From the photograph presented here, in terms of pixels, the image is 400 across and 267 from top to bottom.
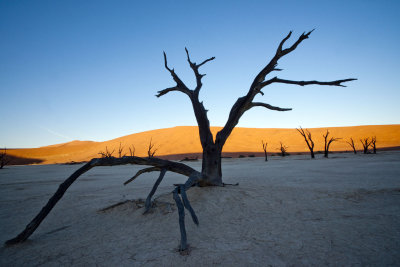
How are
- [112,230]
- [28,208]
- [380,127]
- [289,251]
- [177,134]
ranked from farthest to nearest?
[177,134] → [380,127] → [28,208] → [112,230] → [289,251]

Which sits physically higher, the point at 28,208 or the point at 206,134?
the point at 206,134

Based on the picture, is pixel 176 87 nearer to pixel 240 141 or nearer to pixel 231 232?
pixel 231 232

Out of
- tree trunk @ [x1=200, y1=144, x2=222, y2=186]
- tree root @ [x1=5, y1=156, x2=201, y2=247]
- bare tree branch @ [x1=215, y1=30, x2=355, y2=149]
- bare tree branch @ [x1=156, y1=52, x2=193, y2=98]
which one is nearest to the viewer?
tree root @ [x1=5, y1=156, x2=201, y2=247]

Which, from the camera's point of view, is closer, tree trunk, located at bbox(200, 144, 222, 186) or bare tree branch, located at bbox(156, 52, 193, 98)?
tree trunk, located at bbox(200, 144, 222, 186)

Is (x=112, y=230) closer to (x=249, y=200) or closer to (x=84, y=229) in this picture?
(x=84, y=229)

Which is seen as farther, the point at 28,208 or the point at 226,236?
the point at 28,208

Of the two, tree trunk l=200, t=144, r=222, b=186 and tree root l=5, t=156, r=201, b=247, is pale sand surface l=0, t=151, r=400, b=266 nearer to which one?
tree root l=5, t=156, r=201, b=247

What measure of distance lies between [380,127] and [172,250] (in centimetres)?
6038

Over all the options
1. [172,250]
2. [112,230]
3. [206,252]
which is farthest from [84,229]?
[206,252]

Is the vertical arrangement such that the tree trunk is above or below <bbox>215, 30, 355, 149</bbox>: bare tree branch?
below

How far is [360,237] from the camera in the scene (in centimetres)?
191

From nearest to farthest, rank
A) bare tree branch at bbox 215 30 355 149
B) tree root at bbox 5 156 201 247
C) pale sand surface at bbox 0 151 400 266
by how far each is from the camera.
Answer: pale sand surface at bbox 0 151 400 266 < tree root at bbox 5 156 201 247 < bare tree branch at bbox 215 30 355 149

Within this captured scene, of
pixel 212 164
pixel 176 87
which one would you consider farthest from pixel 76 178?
pixel 176 87

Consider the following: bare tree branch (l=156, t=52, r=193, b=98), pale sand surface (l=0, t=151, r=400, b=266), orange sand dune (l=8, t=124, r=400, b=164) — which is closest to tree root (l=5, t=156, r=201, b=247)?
pale sand surface (l=0, t=151, r=400, b=266)
